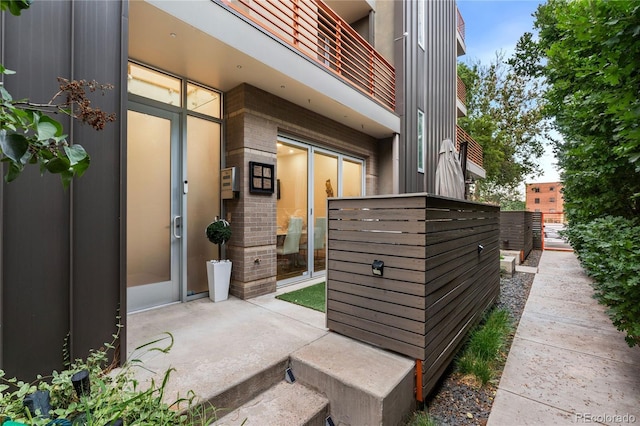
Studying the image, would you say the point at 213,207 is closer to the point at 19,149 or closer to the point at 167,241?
the point at 167,241

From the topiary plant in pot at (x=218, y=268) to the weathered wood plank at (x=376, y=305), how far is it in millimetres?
1800

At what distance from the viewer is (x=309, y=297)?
13.9 ft

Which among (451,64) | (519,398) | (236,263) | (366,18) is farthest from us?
(451,64)

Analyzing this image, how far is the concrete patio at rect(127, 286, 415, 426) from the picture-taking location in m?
1.94

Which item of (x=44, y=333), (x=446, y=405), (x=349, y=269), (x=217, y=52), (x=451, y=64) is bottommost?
(x=446, y=405)

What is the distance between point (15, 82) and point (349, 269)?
9.03ft

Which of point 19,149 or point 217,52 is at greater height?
point 217,52

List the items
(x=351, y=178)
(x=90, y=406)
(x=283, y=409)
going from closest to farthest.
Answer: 1. (x=90, y=406)
2. (x=283, y=409)
3. (x=351, y=178)

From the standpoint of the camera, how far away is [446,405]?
241cm

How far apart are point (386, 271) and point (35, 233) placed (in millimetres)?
2532

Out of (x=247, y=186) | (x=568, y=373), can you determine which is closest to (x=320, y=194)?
(x=247, y=186)

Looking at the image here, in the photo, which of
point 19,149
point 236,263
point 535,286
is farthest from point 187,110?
point 535,286

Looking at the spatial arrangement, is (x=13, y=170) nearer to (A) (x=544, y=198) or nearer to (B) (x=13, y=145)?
(B) (x=13, y=145)

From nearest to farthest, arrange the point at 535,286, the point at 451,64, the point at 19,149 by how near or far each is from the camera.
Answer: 1. the point at 19,149
2. the point at 535,286
3. the point at 451,64
